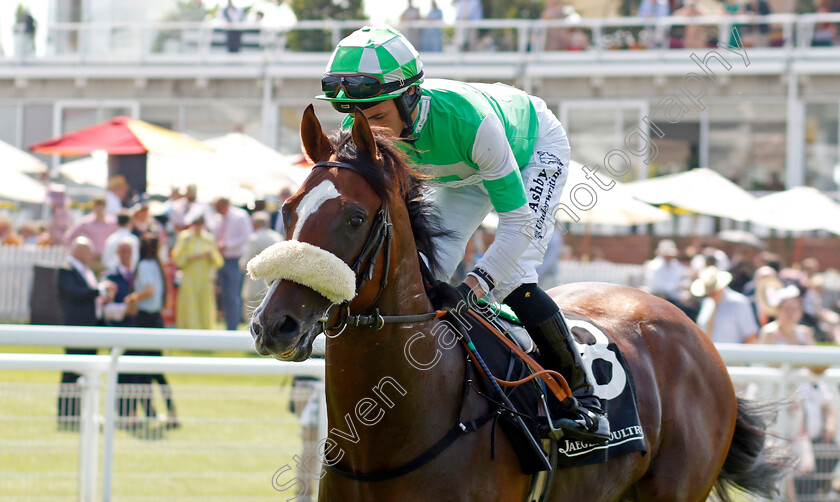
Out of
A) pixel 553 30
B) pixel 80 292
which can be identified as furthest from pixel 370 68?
pixel 553 30

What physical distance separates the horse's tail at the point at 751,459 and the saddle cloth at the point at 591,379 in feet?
3.06

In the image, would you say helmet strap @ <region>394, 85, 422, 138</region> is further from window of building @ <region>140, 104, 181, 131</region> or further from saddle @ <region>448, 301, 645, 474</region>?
window of building @ <region>140, 104, 181, 131</region>

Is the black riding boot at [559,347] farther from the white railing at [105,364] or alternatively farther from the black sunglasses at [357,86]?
the white railing at [105,364]

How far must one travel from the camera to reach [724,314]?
7.52m

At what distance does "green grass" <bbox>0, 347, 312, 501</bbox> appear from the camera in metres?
4.52

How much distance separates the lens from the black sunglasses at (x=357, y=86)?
2.81 m

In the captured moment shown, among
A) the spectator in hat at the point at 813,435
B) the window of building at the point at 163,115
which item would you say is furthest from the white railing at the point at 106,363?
the window of building at the point at 163,115

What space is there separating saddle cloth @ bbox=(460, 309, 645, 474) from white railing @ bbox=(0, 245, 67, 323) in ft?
33.6

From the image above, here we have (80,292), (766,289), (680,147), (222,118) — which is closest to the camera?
(80,292)

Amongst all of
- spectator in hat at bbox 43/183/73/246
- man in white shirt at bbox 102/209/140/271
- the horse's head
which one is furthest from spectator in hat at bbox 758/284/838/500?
spectator in hat at bbox 43/183/73/246

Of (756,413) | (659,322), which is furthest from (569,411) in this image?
(756,413)

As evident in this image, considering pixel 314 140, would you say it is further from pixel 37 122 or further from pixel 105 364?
pixel 37 122

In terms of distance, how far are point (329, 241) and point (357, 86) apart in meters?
0.58

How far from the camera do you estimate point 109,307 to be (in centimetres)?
788
